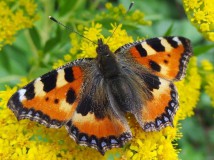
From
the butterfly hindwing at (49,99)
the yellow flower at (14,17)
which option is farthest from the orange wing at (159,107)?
the yellow flower at (14,17)

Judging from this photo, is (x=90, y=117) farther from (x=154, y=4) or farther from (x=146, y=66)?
(x=154, y=4)

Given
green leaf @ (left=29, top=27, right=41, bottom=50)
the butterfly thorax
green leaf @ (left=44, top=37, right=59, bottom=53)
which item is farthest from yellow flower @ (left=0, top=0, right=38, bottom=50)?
the butterfly thorax

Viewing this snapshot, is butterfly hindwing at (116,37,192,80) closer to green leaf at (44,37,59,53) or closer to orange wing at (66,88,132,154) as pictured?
orange wing at (66,88,132,154)

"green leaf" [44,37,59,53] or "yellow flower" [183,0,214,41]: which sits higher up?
"yellow flower" [183,0,214,41]

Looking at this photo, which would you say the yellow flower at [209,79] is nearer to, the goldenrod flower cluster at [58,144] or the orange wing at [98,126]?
the goldenrod flower cluster at [58,144]

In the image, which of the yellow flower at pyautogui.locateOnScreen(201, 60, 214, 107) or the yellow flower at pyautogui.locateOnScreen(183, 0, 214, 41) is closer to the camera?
the yellow flower at pyautogui.locateOnScreen(183, 0, 214, 41)

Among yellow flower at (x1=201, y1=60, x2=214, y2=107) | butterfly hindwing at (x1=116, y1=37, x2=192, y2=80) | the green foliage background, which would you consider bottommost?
the green foliage background

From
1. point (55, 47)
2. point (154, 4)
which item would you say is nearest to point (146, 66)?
point (55, 47)
